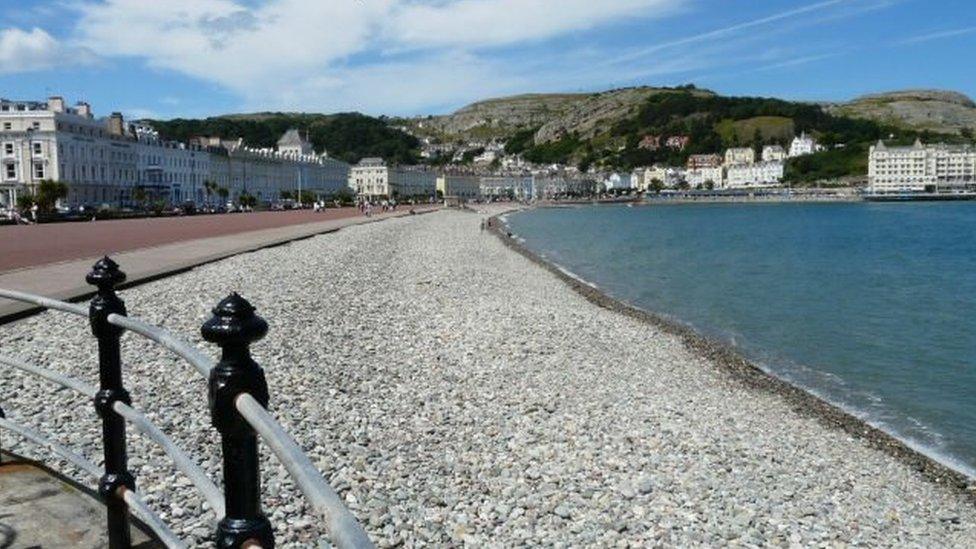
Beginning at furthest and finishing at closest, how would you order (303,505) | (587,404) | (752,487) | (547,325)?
(547,325) → (587,404) → (752,487) → (303,505)

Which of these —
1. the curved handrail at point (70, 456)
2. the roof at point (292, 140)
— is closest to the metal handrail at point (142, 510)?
the curved handrail at point (70, 456)

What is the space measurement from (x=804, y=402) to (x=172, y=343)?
1176cm

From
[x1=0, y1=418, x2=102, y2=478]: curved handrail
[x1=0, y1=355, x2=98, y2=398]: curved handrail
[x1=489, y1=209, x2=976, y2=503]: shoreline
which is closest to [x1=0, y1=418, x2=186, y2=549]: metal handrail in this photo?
[x1=0, y1=418, x2=102, y2=478]: curved handrail

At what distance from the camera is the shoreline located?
9.45m

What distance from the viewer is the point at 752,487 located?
766cm

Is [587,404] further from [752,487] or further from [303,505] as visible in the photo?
[303,505]

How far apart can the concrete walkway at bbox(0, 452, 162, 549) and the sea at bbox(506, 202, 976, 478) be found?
944 centimetres

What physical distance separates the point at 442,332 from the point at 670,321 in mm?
8657

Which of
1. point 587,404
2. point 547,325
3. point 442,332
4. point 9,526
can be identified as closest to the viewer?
point 9,526

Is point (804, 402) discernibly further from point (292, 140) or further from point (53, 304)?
point (292, 140)

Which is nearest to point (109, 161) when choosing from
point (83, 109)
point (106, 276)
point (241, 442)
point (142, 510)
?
point (83, 109)

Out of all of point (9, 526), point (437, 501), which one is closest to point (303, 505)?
point (437, 501)

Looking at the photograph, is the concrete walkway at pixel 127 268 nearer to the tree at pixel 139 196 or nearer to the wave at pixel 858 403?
the wave at pixel 858 403

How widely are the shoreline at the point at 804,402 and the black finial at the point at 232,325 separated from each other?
868 centimetres
